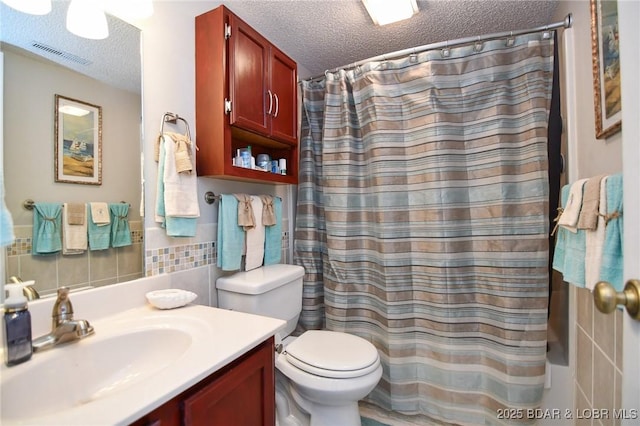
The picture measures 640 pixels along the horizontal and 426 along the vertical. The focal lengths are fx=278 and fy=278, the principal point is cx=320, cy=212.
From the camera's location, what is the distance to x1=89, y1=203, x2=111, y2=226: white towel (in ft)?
3.09

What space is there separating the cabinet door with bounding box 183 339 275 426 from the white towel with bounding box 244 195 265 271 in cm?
65


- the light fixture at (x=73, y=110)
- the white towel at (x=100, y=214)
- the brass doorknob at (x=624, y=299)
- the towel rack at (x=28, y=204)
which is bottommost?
the brass doorknob at (x=624, y=299)

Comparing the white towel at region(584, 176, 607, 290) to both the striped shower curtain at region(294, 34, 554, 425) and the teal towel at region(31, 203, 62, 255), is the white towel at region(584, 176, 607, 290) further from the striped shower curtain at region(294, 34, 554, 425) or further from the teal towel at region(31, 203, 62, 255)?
the teal towel at region(31, 203, 62, 255)

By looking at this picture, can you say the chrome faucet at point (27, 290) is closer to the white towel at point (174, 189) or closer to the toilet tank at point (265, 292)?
the white towel at point (174, 189)

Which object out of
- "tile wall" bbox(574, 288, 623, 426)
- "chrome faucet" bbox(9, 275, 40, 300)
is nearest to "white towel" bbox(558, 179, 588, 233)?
"tile wall" bbox(574, 288, 623, 426)

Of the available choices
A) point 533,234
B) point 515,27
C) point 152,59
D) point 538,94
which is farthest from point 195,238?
point 515,27

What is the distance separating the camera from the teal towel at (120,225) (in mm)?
999

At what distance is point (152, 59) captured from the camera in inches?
44.2

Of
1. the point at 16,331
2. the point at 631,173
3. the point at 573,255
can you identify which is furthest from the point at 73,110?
the point at 573,255

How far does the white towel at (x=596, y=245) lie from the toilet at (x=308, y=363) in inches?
33.0

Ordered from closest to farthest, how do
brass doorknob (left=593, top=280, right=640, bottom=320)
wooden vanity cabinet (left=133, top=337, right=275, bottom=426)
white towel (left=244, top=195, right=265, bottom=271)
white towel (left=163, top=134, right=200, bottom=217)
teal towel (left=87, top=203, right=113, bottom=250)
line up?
brass doorknob (left=593, top=280, right=640, bottom=320), wooden vanity cabinet (left=133, top=337, right=275, bottom=426), teal towel (left=87, top=203, right=113, bottom=250), white towel (left=163, top=134, right=200, bottom=217), white towel (left=244, top=195, right=265, bottom=271)

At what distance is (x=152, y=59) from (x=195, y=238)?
0.76 meters

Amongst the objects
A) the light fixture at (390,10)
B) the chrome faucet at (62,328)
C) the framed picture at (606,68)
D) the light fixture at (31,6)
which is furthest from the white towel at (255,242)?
the framed picture at (606,68)

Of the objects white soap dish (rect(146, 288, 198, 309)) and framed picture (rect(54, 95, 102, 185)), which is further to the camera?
white soap dish (rect(146, 288, 198, 309))
